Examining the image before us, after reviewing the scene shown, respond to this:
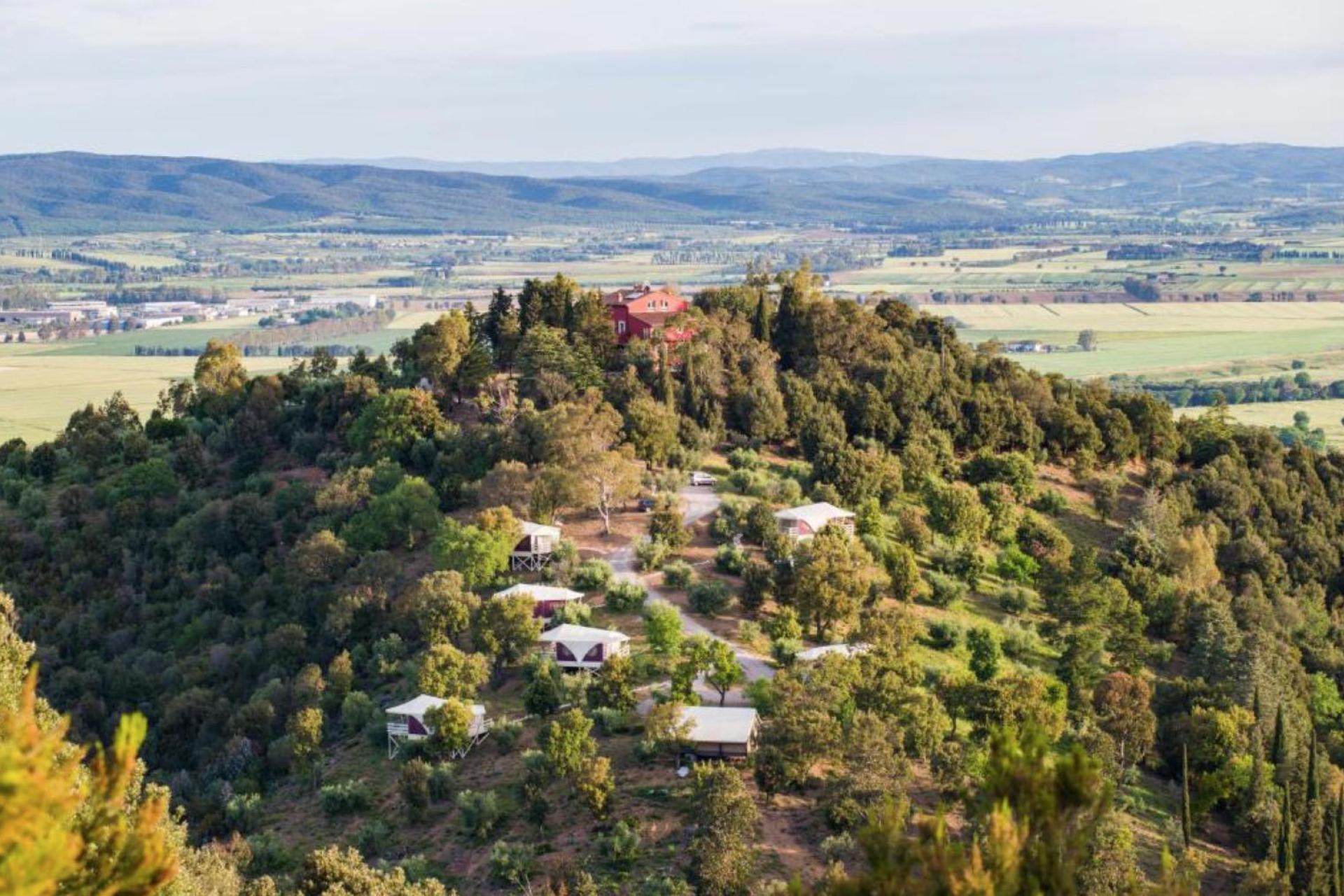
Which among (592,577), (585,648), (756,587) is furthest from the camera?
(592,577)

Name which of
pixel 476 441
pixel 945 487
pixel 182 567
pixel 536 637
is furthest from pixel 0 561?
pixel 945 487

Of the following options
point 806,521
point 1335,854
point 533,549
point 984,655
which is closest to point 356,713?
point 533,549

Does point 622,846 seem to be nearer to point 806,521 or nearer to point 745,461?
point 806,521

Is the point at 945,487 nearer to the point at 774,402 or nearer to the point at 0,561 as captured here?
the point at 774,402

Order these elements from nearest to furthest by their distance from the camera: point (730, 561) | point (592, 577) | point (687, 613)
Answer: point (687, 613), point (592, 577), point (730, 561)

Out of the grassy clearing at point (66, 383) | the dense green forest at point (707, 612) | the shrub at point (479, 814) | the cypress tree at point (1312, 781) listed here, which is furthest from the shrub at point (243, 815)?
the grassy clearing at point (66, 383)
